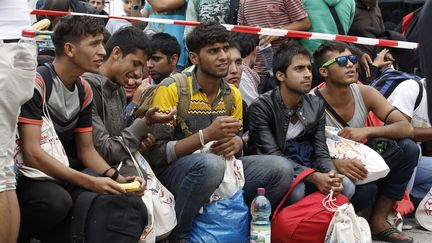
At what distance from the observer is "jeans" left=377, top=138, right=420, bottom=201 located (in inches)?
241

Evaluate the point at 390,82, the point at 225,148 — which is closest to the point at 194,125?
the point at 225,148

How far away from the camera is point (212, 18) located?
727cm

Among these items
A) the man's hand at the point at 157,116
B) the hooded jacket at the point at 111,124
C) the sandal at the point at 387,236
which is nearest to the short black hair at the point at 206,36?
the hooded jacket at the point at 111,124

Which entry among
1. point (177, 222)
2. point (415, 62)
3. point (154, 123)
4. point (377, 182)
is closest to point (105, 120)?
point (154, 123)

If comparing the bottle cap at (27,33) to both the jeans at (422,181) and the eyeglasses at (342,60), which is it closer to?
the eyeglasses at (342,60)

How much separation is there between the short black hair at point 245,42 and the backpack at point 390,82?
110 cm

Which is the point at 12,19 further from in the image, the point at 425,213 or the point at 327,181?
the point at 425,213

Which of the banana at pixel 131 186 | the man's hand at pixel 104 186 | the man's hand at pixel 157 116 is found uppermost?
the man's hand at pixel 157 116

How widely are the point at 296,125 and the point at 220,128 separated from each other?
3.08 ft

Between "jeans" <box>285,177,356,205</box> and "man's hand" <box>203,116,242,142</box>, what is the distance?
717mm

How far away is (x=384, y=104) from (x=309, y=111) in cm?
75

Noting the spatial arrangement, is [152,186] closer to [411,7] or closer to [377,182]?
[377,182]

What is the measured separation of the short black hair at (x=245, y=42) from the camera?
6797 millimetres

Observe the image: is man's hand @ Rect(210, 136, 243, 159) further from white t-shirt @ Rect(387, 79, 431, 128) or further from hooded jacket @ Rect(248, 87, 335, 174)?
white t-shirt @ Rect(387, 79, 431, 128)
